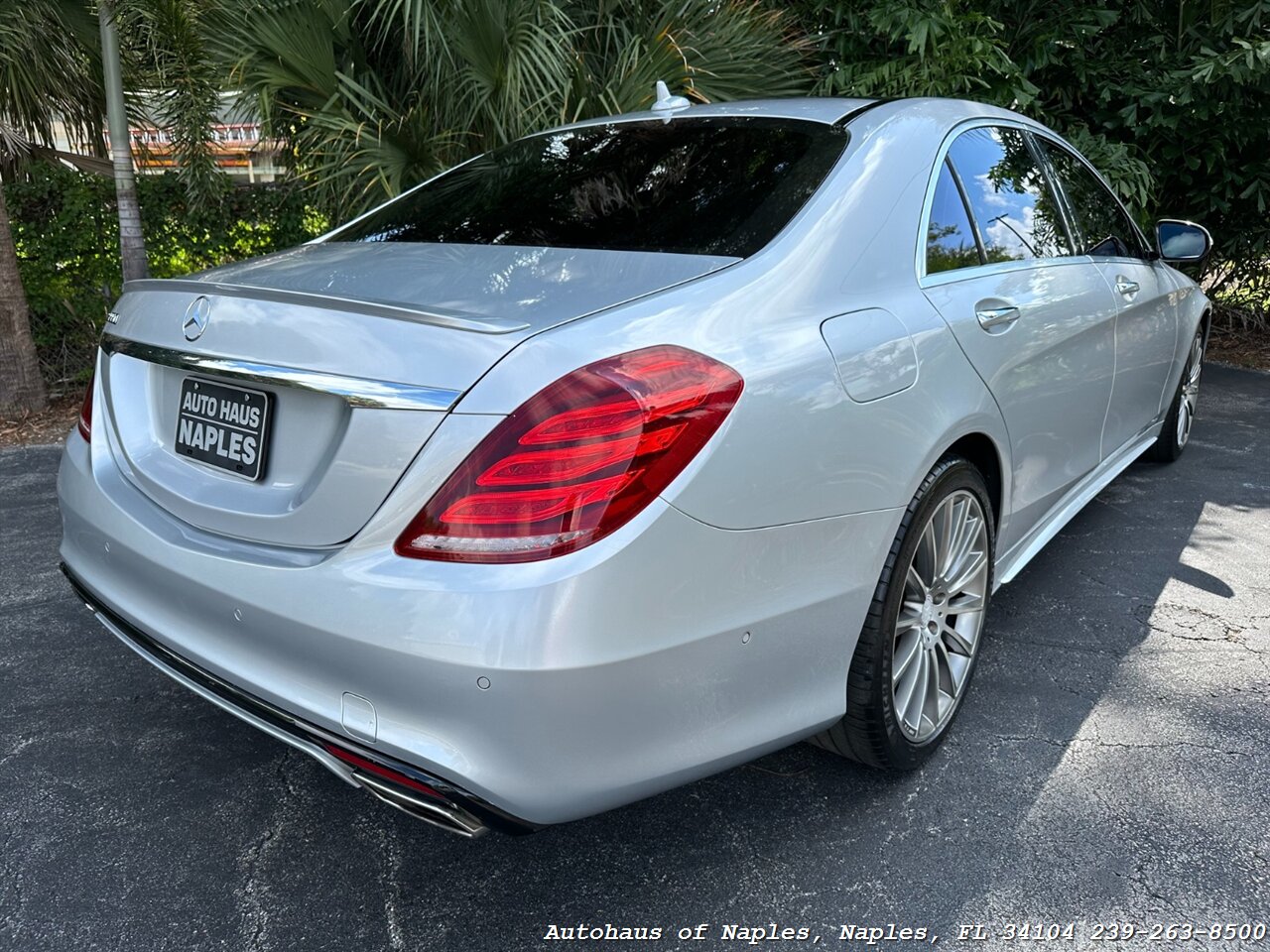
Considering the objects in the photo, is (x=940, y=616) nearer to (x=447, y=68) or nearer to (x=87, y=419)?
(x=87, y=419)

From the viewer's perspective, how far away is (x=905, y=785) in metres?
2.35

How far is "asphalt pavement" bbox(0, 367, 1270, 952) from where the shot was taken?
6.38 feet

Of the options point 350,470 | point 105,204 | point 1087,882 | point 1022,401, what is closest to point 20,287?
point 105,204

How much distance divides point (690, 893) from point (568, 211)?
151cm

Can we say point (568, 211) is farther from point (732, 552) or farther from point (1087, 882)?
point (1087, 882)

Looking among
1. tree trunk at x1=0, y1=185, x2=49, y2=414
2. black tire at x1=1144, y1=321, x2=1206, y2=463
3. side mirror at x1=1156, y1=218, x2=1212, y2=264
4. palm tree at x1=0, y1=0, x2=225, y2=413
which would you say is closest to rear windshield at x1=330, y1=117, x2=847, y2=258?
side mirror at x1=1156, y1=218, x2=1212, y2=264

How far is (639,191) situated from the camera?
236cm

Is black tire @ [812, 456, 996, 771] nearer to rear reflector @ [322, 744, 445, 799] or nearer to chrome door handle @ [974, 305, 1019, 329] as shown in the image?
chrome door handle @ [974, 305, 1019, 329]

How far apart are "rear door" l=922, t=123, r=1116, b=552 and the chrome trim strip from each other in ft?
3.96

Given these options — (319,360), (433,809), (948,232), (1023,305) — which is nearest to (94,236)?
(319,360)

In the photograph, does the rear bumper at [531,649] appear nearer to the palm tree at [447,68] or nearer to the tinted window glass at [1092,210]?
the tinted window glass at [1092,210]

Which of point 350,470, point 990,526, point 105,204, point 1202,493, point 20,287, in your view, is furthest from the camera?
point 105,204

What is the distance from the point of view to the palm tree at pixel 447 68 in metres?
5.08

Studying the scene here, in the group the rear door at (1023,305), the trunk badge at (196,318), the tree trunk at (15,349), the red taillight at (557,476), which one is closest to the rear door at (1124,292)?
the rear door at (1023,305)
